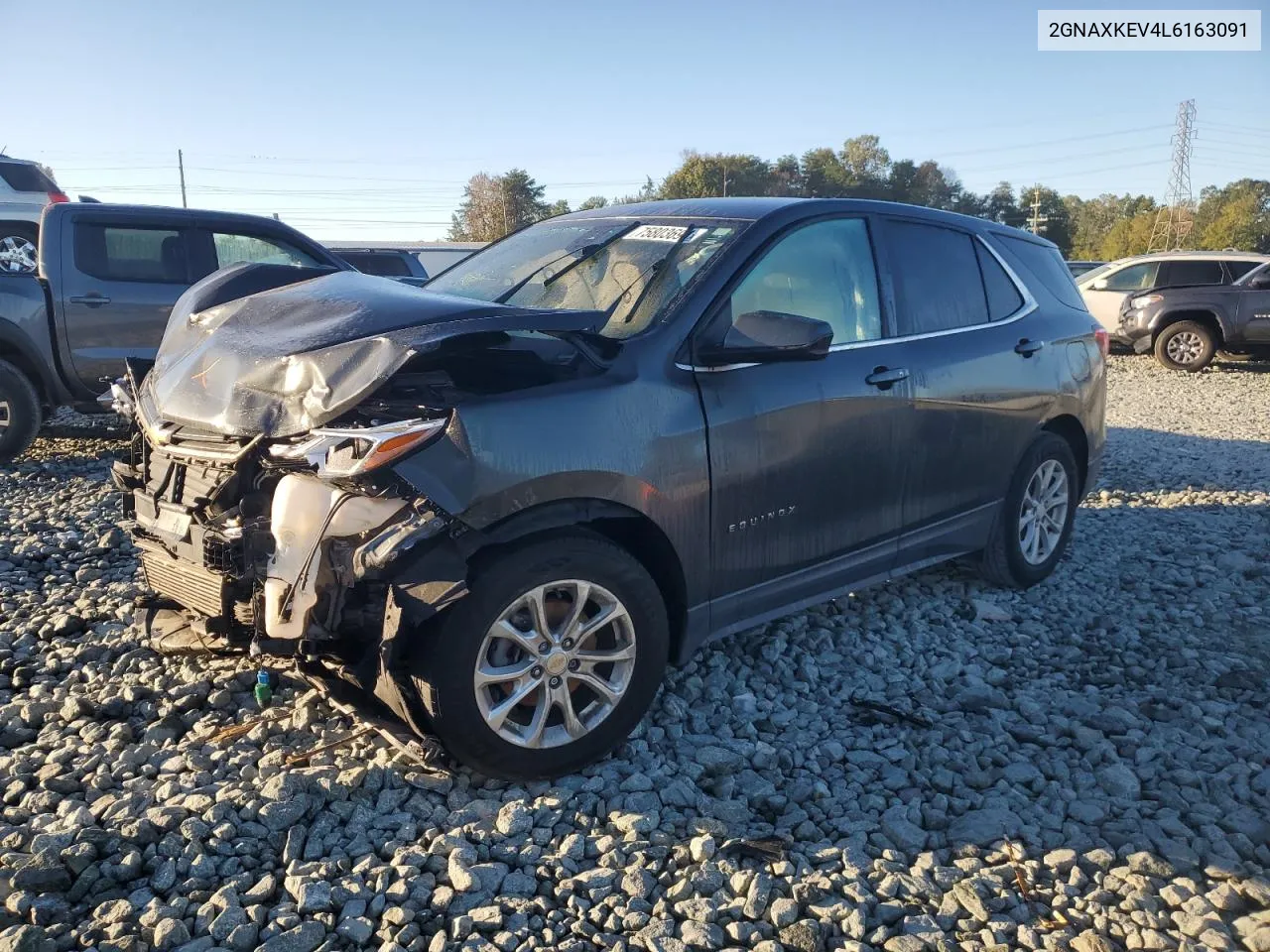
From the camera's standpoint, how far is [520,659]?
2.96 metres

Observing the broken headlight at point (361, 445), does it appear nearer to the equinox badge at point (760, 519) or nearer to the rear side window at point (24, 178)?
the equinox badge at point (760, 519)

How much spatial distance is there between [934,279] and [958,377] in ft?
1.54

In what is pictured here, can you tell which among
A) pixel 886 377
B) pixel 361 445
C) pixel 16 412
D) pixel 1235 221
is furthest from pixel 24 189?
pixel 1235 221

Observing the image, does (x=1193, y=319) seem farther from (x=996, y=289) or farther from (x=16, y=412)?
(x=16, y=412)

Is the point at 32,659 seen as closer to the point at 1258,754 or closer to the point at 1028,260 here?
the point at 1258,754

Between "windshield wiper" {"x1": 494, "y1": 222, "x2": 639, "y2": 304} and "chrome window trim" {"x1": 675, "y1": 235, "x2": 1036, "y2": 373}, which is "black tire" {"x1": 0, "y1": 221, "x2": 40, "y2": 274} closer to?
"windshield wiper" {"x1": 494, "y1": 222, "x2": 639, "y2": 304}

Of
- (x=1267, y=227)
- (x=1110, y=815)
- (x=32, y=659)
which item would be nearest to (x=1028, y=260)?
(x=1110, y=815)

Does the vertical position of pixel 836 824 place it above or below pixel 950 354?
below

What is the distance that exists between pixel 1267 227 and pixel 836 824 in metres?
72.7

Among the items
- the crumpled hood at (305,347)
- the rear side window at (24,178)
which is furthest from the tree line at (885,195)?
the crumpled hood at (305,347)

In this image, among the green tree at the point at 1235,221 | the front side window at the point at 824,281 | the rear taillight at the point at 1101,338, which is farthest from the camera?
the green tree at the point at 1235,221

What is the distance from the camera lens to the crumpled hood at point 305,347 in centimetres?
278

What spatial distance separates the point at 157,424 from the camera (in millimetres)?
3316

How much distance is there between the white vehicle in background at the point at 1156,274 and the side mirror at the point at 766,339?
13402mm
